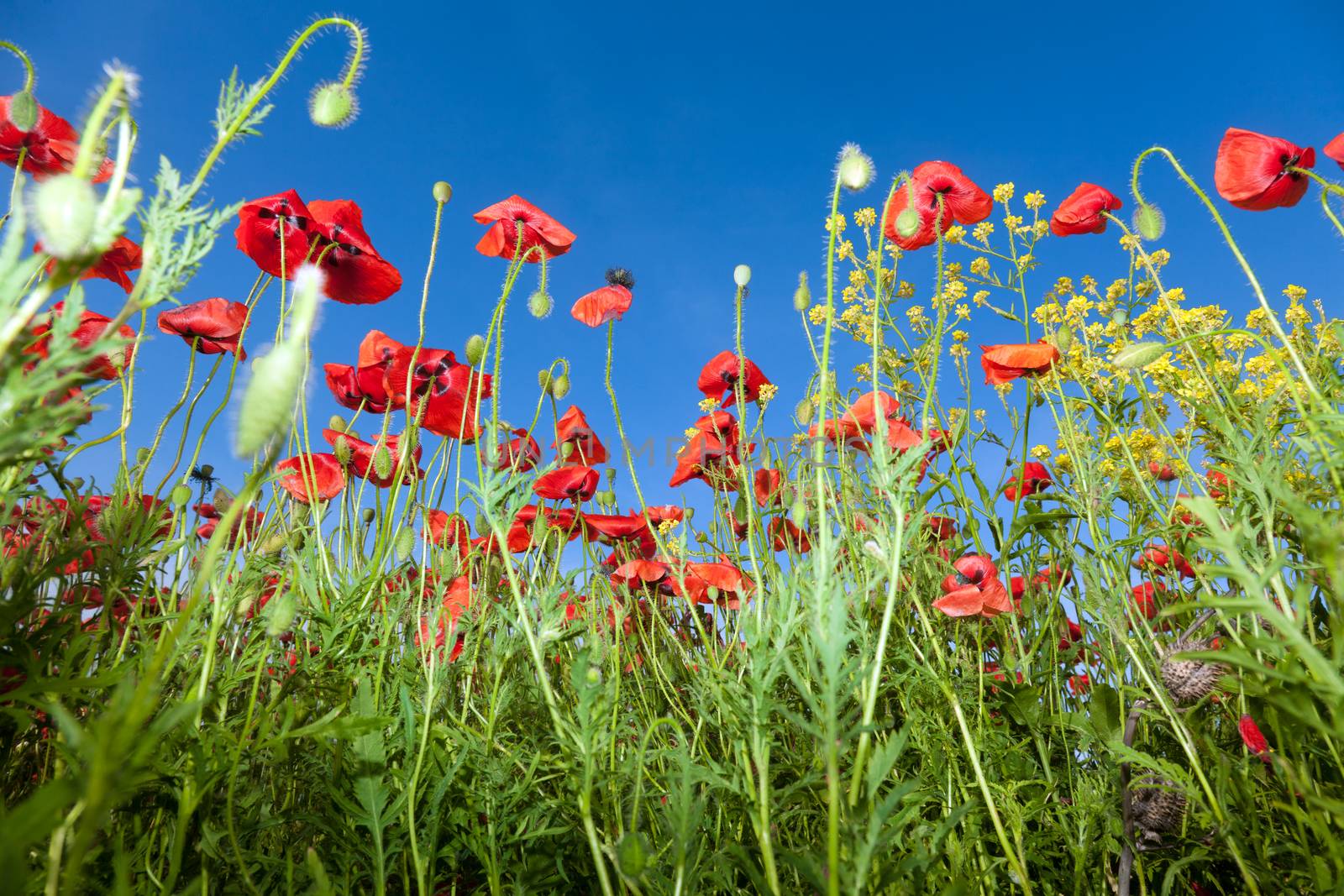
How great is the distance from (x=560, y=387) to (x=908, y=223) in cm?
108

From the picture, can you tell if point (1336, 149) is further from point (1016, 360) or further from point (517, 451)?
point (517, 451)

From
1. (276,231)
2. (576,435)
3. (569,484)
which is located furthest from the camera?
(576,435)

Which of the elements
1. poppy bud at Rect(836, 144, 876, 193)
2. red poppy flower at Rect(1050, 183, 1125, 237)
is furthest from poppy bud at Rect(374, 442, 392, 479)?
red poppy flower at Rect(1050, 183, 1125, 237)

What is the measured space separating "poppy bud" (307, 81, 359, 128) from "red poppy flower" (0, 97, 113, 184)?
90 centimetres

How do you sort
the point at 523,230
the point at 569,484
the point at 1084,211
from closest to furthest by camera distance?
1. the point at 523,230
2. the point at 1084,211
3. the point at 569,484

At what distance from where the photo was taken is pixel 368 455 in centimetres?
221

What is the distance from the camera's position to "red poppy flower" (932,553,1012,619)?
159cm

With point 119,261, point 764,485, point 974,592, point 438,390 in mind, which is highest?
point 119,261

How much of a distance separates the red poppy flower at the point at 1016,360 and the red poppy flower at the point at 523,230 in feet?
4.21

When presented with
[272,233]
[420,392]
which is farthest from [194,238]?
[420,392]

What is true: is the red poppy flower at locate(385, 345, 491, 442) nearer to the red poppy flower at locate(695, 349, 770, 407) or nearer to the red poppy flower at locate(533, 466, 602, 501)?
the red poppy flower at locate(533, 466, 602, 501)


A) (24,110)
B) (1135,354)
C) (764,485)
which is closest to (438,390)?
(764,485)

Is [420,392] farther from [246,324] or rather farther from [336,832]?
[336,832]

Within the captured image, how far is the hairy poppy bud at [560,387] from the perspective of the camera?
222cm
